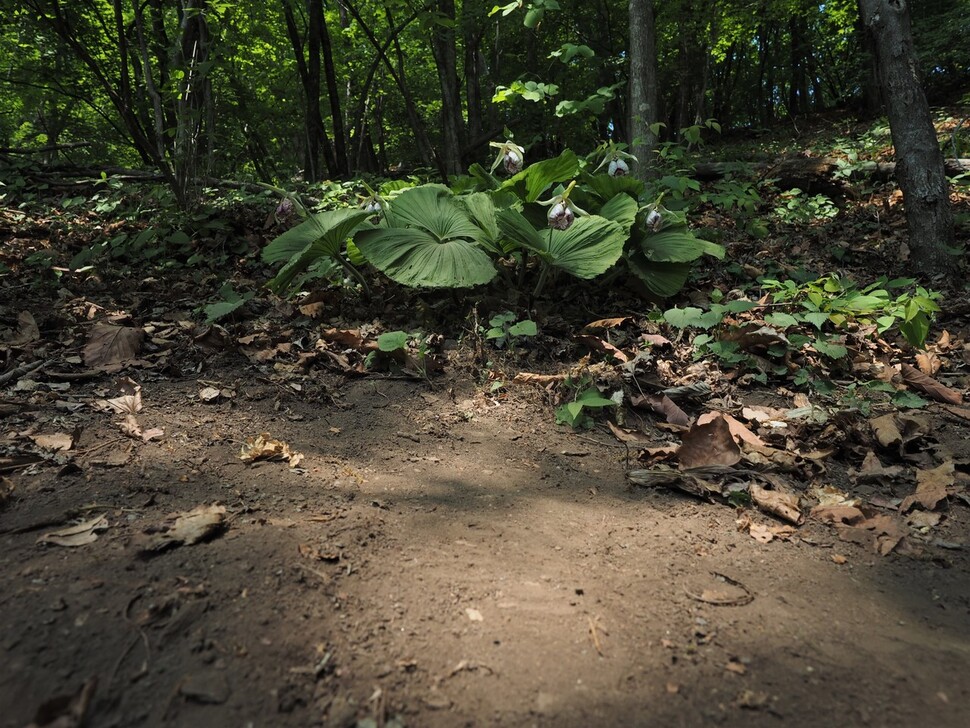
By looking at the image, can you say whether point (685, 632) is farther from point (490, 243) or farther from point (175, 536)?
point (490, 243)

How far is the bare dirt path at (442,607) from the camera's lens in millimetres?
1031

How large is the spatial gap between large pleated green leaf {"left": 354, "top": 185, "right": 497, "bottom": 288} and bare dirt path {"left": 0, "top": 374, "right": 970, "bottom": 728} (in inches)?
54.7

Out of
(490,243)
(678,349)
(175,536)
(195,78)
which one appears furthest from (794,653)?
(195,78)

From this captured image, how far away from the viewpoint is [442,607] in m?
1.29

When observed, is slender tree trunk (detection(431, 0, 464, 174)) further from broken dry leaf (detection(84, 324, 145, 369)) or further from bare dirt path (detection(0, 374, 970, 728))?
bare dirt path (detection(0, 374, 970, 728))

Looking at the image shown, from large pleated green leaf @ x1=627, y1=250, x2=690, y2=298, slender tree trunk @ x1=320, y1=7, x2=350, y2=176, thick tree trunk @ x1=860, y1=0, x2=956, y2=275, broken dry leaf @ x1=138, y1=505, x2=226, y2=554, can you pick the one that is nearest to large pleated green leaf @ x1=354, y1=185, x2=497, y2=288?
large pleated green leaf @ x1=627, y1=250, x2=690, y2=298

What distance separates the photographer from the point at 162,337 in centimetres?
313

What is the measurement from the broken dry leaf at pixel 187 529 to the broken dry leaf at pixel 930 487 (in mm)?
2257

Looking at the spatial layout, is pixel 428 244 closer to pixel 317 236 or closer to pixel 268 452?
pixel 317 236

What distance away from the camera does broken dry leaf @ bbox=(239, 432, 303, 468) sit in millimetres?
2020

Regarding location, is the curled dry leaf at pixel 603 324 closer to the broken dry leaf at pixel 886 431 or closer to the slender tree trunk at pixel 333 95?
the broken dry leaf at pixel 886 431

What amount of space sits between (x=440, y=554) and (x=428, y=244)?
2236mm

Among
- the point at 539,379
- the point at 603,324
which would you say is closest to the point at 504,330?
the point at 539,379

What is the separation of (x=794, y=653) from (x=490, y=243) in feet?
8.97
